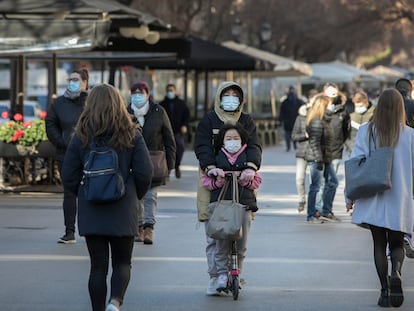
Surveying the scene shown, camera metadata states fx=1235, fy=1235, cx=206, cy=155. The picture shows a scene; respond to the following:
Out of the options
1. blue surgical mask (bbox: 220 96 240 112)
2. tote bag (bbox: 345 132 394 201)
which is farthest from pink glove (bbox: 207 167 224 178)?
tote bag (bbox: 345 132 394 201)

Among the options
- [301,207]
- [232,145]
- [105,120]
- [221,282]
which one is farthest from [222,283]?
[301,207]

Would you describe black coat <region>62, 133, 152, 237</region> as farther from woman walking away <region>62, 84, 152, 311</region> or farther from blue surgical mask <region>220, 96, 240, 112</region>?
blue surgical mask <region>220, 96, 240, 112</region>

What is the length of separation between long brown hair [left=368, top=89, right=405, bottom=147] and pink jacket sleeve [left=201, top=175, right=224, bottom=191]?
3.96ft

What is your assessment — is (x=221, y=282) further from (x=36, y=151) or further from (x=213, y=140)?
(x=36, y=151)

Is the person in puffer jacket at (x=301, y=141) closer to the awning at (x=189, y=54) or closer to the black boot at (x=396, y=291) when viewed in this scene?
the black boot at (x=396, y=291)

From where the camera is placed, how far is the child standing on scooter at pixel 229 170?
911 cm

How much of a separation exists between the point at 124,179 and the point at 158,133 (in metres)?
4.64

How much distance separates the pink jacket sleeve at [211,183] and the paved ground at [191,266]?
0.85m

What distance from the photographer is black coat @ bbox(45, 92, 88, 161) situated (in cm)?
1234

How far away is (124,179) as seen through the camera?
303 inches

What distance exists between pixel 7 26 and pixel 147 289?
8.35 meters

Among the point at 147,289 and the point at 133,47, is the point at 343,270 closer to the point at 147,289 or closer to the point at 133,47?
the point at 147,289

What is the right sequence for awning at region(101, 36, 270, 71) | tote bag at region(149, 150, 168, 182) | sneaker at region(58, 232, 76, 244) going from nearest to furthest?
1. tote bag at region(149, 150, 168, 182)
2. sneaker at region(58, 232, 76, 244)
3. awning at region(101, 36, 270, 71)

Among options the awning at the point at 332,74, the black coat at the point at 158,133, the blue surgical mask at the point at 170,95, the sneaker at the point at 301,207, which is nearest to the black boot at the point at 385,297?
the black coat at the point at 158,133
